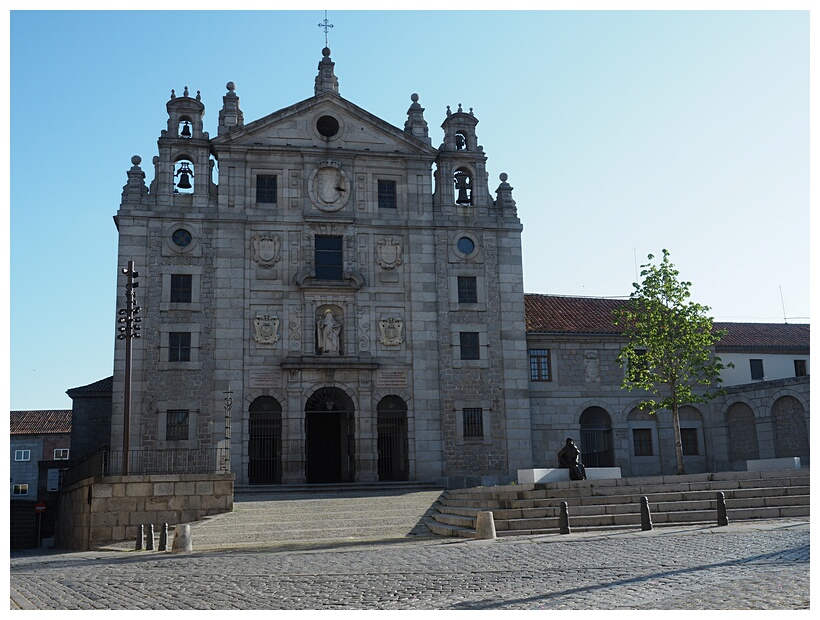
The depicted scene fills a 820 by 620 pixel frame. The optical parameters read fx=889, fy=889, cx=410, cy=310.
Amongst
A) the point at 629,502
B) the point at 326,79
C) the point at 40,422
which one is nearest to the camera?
the point at 629,502

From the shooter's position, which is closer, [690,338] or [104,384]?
[690,338]

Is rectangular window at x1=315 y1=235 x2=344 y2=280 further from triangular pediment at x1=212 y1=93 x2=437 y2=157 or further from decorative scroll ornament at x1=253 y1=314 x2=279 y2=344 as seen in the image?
triangular pediment at x1=212 y1=93 x2=437 y2=157

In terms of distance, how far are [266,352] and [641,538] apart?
19714 millimetres

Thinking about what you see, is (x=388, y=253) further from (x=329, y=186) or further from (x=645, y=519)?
(x=645, y=519)

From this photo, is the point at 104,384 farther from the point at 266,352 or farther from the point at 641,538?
the point at 641,538

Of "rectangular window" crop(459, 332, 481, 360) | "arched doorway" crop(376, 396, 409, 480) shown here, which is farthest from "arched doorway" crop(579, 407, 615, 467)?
"arched doorway" crop(376, 396, 409, 480)

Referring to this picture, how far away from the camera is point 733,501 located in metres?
23.9

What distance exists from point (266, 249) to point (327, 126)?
621 cm

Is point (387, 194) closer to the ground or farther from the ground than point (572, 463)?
farther from the ground

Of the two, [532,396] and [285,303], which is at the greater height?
[285,303]

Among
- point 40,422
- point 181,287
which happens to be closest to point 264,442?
point 181,287

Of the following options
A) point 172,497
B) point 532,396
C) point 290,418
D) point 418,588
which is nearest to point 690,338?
point 532,396

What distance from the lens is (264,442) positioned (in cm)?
3506

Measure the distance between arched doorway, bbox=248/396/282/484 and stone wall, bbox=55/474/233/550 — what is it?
704 centimetres
